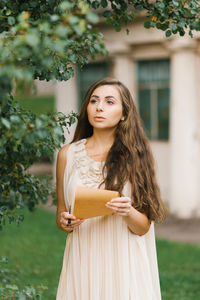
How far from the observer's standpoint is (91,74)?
10.9 m

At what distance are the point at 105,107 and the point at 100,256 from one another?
85 cm

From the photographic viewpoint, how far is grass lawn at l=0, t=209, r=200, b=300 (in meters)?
5.49

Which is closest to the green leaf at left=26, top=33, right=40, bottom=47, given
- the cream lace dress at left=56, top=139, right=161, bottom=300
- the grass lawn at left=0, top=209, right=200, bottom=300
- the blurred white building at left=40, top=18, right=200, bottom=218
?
the cream lace dress at left=56, top=139, right=161, bottom=300

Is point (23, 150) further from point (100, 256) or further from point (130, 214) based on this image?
point (100, 256)

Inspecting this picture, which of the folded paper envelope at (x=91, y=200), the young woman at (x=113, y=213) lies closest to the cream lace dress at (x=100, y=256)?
the young woman at (x=113, y=213)

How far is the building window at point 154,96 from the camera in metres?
10.0

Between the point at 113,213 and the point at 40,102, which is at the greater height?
the point at 40,102

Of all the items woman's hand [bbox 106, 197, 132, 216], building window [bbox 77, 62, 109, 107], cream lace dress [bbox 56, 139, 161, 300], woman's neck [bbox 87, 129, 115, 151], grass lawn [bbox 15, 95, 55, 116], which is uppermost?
grass lawn [bbox 15, 95, 55, 116]

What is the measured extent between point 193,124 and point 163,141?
122cm

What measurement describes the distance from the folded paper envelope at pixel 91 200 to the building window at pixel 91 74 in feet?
27.7

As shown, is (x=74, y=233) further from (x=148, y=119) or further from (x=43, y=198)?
(x=148, y=119)

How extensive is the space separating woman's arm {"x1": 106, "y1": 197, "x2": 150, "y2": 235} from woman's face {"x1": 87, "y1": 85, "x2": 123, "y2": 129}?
50cm

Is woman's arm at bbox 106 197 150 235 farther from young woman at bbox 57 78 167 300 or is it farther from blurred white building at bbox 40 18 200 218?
blurred white building at bbox 40 18 200 218

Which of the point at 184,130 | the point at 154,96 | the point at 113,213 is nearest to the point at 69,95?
the point at 154,96
